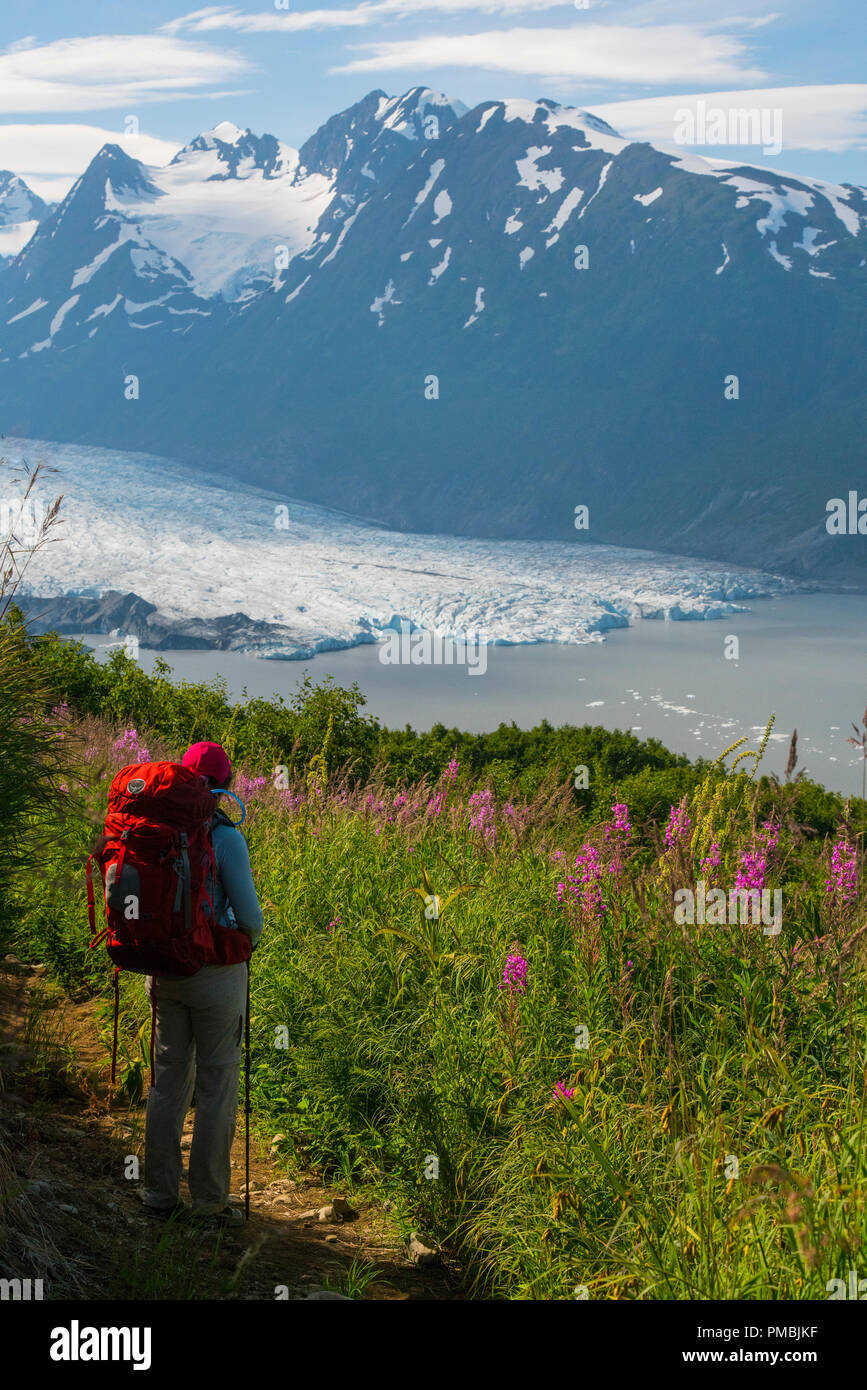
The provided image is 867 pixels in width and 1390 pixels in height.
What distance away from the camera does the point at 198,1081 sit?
3.63 metres

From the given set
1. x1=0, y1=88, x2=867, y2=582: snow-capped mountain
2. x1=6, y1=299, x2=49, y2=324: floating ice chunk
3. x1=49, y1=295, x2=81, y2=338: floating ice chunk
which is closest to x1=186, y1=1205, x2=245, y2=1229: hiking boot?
x1=0, y1=88, x2=867, y2=582: snow-capped mountain

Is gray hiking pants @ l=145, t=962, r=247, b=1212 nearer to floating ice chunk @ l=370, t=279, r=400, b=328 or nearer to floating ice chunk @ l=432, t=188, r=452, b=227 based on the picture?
floating ice chunk @ l=370, t=279, r=400, b=328

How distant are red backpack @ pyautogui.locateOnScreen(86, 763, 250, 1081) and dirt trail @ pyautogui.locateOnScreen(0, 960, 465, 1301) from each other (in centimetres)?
57

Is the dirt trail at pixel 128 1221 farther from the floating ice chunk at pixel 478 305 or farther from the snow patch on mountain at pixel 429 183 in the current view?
the snow patch on mountain at pixel 429 183

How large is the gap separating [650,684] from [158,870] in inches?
1130

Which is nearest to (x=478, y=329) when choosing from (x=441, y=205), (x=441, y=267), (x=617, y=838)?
(x=441, y=267)

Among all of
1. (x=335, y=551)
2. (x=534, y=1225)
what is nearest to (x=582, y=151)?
(x=335, y=551)

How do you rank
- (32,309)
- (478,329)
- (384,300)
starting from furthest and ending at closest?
(32,309) → (384,300) → (478,329)

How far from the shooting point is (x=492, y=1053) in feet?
12.4

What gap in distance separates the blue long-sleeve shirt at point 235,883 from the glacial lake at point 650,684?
17.9 m

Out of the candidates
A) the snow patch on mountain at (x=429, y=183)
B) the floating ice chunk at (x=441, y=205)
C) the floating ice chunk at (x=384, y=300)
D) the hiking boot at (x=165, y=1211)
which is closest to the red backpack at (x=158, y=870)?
the hiking boot at (x=165, y=1211)

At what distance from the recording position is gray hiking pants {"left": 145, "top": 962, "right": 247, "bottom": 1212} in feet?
11.7

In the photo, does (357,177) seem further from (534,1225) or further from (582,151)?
(534,1225)

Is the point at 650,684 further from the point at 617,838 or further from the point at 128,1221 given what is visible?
the point at 128,1221
